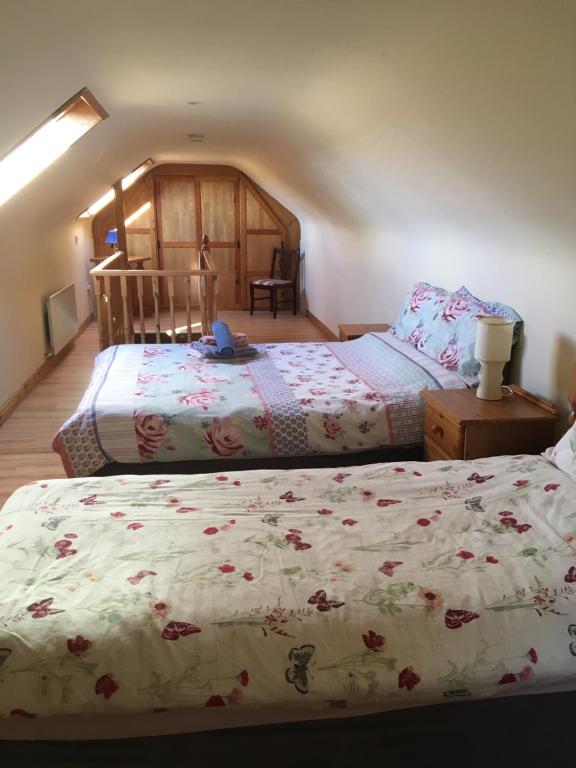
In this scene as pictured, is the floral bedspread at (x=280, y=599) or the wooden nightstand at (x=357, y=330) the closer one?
the floral bedspread at (x=280, y=599)

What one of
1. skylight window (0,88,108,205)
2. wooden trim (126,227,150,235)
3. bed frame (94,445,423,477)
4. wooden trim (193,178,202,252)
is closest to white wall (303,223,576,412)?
bed frame (94,445,423,477)

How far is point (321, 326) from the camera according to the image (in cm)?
715

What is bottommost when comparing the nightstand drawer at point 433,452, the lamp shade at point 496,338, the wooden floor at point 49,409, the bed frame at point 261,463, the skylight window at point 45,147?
the wooden floor at point 49,409

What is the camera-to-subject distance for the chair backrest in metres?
8.13

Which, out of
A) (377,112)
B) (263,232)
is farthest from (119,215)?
(377,112)

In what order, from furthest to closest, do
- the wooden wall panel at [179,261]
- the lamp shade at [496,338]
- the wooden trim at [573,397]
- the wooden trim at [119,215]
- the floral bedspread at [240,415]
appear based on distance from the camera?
the wooden wall panel at [179,261] → the wooden trim at [119,215] → the floral bedspread at [240,415] → the lamp shade at [496,338] → the wooden trim at [573,397]

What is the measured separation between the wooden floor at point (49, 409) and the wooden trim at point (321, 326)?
5cm

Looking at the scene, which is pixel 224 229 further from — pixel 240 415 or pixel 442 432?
pixel 442 432

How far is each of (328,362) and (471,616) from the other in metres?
2.38

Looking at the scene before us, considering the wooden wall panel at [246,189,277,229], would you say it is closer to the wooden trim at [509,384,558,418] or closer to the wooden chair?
the wooden chair

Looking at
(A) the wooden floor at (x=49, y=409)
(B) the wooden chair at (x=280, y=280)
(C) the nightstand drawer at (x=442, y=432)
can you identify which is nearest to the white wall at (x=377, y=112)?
(A) the wooden floor at (x=49, y=409)

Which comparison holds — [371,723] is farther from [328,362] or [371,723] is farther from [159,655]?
[328,362]

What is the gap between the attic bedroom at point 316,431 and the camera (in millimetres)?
1271

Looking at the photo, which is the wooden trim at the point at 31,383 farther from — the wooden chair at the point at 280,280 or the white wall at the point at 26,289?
the wooden chair at the point at 280,280
